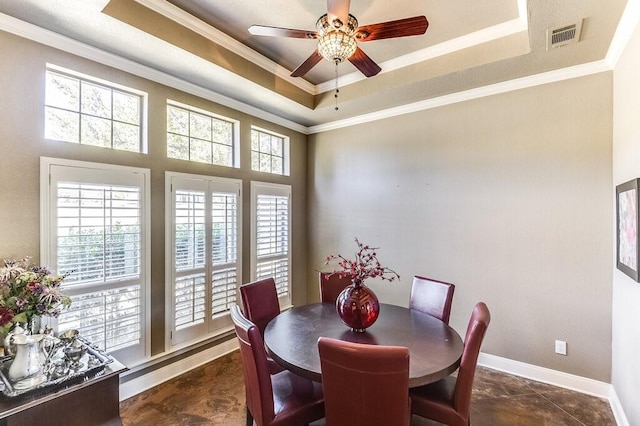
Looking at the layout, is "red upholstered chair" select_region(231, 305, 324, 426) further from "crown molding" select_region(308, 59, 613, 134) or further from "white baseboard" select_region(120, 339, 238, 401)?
"crown molding" select_region(308, 59, 613, 134)

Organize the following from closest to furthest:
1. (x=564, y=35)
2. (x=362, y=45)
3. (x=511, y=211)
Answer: (x=564, y=35) < (x=362, y=45) < (x=511, y=211)

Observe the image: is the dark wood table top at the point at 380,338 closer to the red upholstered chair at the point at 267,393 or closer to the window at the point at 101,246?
the red upholstered chair at the point at 267,393

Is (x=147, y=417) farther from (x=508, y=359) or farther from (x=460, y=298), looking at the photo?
(x=508, y=359)

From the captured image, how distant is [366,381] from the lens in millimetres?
1433

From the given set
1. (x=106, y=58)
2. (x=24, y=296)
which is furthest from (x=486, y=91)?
(x=24, y=296)

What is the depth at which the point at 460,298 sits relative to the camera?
3.36m

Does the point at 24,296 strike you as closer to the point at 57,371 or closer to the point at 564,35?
the point at 57,371

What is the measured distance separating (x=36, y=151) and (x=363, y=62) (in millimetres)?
2522

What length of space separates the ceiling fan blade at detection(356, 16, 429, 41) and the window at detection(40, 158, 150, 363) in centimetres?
223

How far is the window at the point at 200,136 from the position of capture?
3.13 meters

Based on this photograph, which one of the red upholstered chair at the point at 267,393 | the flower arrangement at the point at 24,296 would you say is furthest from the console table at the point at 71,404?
the red upholstered chair at the point at 267,393

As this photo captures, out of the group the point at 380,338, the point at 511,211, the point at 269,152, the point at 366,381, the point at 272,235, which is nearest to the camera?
the point at 366,381

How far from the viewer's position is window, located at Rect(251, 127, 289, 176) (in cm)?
404

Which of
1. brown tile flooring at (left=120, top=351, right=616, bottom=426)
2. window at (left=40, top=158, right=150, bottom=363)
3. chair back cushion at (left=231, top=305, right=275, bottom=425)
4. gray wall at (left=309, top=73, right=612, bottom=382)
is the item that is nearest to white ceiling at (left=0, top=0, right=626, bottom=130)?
gray wall at (left=309, top=73, right=612, bottom=382)
